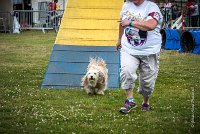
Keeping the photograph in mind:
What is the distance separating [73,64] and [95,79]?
1086 millimetres

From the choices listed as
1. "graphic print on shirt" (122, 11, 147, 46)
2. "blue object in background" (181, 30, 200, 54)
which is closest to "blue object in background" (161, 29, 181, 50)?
"blue object in background" (181, 30, 200, 54)

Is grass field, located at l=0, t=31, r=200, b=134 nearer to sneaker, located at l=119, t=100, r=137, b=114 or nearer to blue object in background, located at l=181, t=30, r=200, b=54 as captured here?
sneaker, located at l=119, t=100, r=137, b=114

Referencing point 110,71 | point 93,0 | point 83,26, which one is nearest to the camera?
point 110,71

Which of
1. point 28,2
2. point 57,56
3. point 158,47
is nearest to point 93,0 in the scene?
point 57,56

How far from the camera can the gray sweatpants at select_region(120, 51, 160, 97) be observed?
7.02 meters

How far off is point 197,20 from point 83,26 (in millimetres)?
15283

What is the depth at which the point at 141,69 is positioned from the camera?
7180mm

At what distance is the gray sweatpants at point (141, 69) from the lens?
276 inches

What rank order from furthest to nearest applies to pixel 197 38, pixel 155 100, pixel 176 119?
pixel 197 38, pixel 155 100, pixel 176 119

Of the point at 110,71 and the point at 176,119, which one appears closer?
the point at 176,119

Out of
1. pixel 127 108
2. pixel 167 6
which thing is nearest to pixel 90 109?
pixel 127 108

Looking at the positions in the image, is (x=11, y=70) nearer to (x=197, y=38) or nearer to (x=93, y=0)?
(x=93, y=0)

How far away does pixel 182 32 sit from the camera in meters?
18.6

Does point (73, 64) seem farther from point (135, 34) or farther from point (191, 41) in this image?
point (191, 41)
